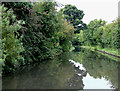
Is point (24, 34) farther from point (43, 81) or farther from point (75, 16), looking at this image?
point (75, 16)

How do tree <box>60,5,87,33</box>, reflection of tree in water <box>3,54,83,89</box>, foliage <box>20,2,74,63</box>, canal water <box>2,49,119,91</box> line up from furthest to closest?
tree <box>60,5,87,33</box> → foliage <box>20,2,74,63</box> → canal water <box>2,49,119,91</box> → reflection of tree in water <box>3,54,83,89</box>

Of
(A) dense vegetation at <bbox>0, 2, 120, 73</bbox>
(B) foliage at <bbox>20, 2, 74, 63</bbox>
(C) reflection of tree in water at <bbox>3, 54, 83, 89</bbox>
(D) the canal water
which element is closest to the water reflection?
(D) the canal water

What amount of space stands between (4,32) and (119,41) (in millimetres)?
18090

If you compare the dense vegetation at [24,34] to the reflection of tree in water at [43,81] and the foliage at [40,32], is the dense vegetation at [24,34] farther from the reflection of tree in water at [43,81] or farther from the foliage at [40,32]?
the reflection of tree in water at [43,81]

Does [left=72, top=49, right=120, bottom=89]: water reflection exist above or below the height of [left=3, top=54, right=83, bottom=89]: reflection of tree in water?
below

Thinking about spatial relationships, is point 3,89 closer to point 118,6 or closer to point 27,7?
point 27,7

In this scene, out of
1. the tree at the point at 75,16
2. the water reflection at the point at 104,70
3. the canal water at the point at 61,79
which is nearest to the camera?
the canal water at the point at 61,79

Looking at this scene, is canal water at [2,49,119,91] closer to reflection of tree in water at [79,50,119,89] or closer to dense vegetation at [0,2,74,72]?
reflection of tree in water at [79,50,119,89]

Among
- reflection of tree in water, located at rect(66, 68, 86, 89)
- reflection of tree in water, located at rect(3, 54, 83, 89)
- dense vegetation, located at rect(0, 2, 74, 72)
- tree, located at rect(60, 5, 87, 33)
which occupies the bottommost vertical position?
reflection of tree in water, located at rect(66, 68, 86, 89)

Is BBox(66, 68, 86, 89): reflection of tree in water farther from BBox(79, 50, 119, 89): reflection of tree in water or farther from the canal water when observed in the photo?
BBox(79, 50, 119, 89): reflection of tree in water

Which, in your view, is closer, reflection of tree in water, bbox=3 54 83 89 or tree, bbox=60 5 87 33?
reflection of tree in water, bbox=3 54 83 89

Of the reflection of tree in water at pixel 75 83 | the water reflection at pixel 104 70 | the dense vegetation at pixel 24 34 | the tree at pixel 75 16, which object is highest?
the tree at pixel 75 16

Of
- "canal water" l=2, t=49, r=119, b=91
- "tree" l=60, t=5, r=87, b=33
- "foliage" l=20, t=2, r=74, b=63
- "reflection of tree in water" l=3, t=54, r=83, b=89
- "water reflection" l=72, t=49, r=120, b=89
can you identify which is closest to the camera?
"reflection of tree in water" l=3, t=54, r=83, b=89

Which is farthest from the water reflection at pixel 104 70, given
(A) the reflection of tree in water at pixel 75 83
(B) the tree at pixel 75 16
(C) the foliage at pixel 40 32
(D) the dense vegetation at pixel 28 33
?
(B) the tree at pixel 75 16
